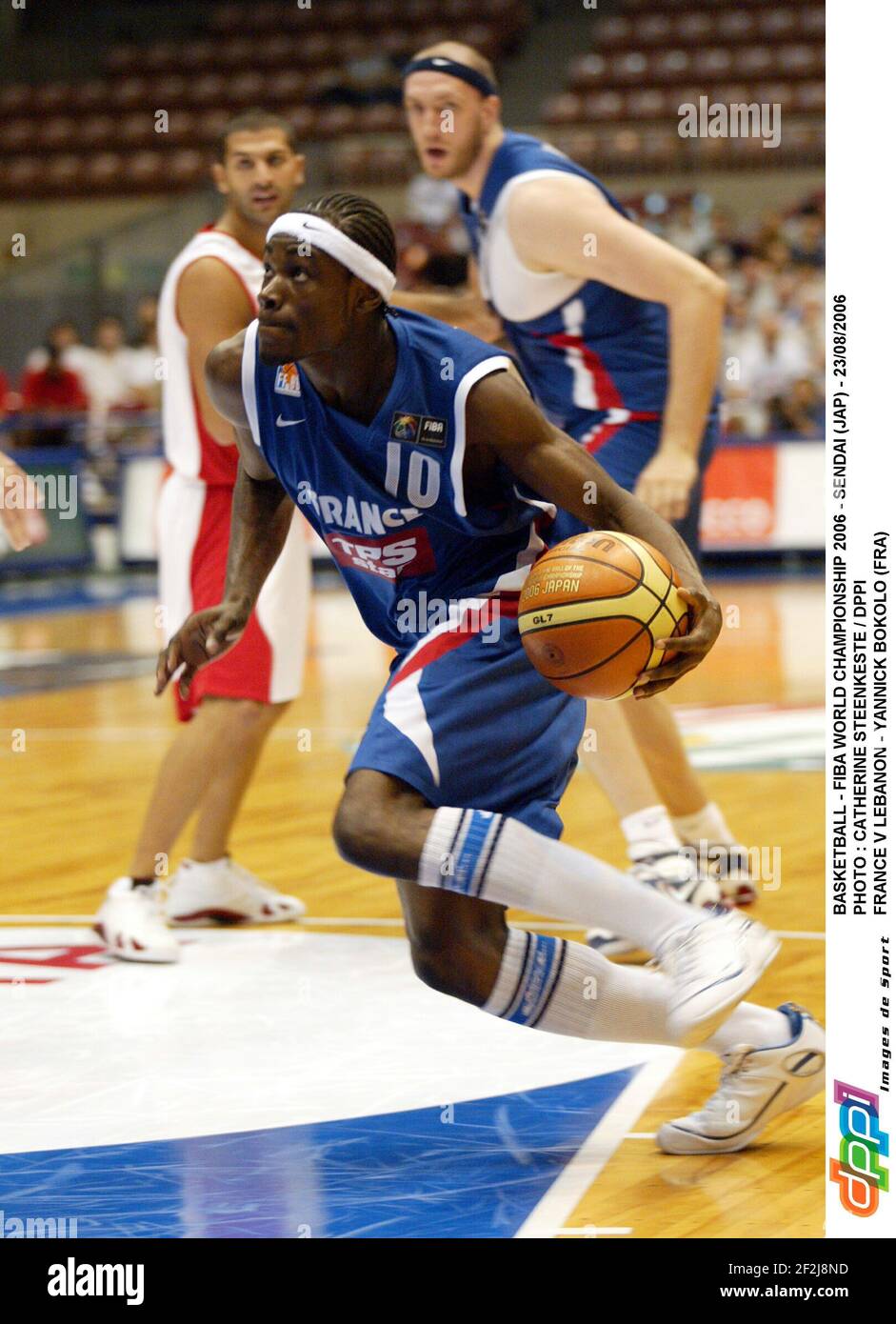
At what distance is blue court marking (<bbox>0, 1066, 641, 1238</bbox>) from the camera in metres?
3.06

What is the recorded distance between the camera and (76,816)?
6.96 metres

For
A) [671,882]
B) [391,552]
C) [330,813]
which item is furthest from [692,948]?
[330,813]

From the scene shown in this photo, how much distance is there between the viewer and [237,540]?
12.4 ft

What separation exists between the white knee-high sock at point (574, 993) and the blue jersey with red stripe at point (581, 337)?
2128mm

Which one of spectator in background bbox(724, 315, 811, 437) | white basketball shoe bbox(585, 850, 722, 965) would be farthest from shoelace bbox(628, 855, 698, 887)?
spectator in background bbox(724, 315, 811, 437)

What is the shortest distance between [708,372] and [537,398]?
60cm

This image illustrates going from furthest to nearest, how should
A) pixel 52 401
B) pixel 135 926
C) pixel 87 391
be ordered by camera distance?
pixel 87 391
pixel 52 401
pixel 135 926

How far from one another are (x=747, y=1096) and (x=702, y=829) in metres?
2.01

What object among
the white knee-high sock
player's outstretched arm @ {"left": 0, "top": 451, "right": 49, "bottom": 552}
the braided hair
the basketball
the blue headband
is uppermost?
the blue headband

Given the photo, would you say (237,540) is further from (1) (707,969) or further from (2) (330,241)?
(1) (707,969)

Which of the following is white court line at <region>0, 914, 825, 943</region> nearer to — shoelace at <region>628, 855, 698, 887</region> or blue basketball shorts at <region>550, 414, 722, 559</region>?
shoelace at <region>628, 855, 698, 887</region>

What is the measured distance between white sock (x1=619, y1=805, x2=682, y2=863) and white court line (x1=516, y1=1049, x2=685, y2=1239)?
1040 millimetres
